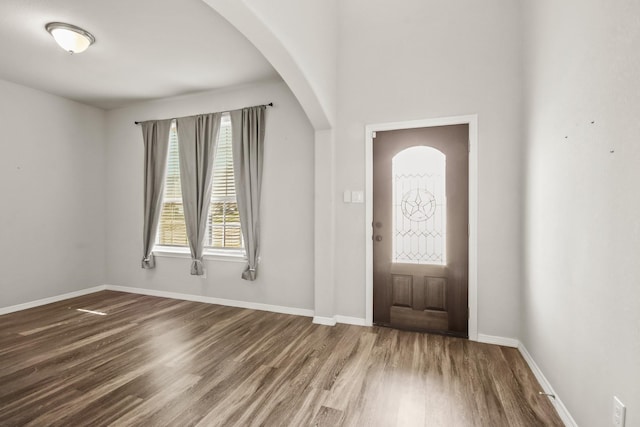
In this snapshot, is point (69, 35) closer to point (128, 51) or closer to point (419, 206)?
point (128, 51)

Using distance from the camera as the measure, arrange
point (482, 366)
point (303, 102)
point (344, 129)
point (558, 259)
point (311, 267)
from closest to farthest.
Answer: point (558, 259), point (482, 366), point (303, 102), point (344, 129), point (311, 267)

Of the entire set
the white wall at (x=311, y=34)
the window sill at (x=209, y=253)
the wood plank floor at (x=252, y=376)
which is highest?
the white wall at (x=311, y=34)

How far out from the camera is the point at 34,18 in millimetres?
2562

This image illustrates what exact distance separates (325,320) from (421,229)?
147 cm

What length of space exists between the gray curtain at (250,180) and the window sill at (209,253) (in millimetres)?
254

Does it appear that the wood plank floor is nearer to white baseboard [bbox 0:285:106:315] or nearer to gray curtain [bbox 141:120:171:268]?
white baseboard [bbox 0:285:106:315]

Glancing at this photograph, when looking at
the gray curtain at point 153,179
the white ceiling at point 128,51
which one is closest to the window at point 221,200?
the gray curtain at point 153,179

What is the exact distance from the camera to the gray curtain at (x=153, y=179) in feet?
14.5

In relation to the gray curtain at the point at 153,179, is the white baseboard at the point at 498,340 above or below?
below

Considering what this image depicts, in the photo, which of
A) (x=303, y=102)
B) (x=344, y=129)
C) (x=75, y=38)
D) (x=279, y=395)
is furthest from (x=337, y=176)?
(x=75, y=38)

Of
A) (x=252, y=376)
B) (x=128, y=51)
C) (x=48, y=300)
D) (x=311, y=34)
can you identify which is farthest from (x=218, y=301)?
(x=311, y=34)

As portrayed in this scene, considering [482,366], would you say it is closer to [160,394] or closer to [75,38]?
[160,394]

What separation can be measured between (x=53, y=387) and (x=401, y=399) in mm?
2472

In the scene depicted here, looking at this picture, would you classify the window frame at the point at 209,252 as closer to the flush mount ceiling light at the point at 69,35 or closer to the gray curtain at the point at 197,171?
the gray curtain at the point at 197,171
